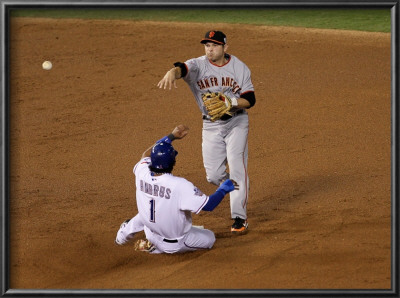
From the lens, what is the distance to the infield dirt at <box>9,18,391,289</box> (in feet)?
22.6

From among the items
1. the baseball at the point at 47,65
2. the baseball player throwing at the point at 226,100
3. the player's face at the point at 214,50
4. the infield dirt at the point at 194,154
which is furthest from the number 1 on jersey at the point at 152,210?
the baseball at the point at 47,65

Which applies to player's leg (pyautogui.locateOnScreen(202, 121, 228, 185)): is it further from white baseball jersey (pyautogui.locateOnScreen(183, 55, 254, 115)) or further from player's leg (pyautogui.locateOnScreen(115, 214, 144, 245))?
player's leg (pyautogui.locateOnScreen(115, 214, 144, 245))

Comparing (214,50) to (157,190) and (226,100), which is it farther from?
(157,190)

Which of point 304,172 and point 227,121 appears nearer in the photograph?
point 227,121

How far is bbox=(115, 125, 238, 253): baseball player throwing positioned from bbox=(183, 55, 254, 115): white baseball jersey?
2.42 feet

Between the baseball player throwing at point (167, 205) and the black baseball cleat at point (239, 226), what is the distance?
1.45ft

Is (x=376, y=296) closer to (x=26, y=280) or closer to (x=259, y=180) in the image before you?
(x=26, y=280)

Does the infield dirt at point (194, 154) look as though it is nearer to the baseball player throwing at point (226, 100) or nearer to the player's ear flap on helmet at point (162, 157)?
the baseball player throwing at point (226, 100)

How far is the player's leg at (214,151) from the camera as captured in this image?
8.15m

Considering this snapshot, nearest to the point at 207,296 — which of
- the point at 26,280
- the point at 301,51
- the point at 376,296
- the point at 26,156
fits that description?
the point at 376,296

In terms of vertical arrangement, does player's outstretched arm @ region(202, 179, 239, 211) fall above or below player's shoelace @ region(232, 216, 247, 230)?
above

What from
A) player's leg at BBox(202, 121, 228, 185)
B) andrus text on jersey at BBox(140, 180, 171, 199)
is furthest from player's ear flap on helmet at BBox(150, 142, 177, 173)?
player's leg at BBox(202, 121, 228, 185)

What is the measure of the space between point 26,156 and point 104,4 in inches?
216

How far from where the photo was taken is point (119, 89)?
45.1 ft
